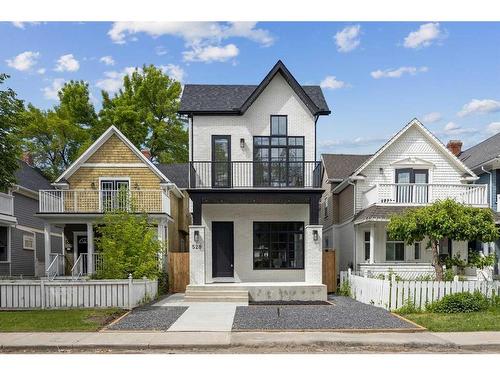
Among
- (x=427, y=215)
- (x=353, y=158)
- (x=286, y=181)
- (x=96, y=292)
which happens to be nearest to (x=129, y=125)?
(x=353, y=158)

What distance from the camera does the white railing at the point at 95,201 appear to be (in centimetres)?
2141

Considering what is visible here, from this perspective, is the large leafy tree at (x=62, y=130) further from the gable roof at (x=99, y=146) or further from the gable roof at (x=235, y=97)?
the gable roof at (x=235, y=97)

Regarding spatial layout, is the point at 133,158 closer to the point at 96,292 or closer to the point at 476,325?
the point at 96,292

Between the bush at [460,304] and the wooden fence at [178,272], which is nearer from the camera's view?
the bush at [460,304]

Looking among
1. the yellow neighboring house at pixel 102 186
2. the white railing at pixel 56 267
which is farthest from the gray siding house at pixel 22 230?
the white railing at pixel 56 267

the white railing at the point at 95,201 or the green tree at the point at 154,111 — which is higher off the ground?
the green tree at the point at 154,111

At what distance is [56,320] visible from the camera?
11961 mm

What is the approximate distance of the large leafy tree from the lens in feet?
119

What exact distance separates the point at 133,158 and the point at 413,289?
1452 cm

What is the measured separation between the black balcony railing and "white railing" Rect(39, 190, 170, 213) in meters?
3.16

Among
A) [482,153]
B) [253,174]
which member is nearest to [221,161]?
[253,174]

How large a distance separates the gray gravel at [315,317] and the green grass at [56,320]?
138 inches

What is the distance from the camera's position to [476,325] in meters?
11.1

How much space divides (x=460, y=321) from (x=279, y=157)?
10.3 metres
